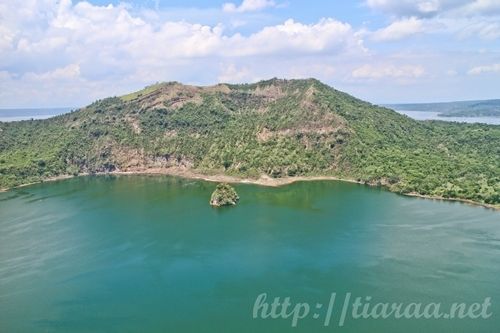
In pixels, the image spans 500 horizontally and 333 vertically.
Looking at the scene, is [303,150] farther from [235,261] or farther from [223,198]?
[235,261]

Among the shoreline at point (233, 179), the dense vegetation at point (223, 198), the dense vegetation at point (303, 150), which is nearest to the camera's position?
the dense vegetation at point (223, 198)

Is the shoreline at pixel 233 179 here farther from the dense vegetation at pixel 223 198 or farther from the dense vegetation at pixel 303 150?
the dense vegetation at pixel 223 198

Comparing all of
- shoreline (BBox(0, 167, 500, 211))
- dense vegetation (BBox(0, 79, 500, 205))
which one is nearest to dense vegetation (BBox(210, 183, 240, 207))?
shoreline (BBox(0, 167, 500, 211))

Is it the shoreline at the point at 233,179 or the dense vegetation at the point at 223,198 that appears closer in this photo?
the dense vegetation at the point at 223,198

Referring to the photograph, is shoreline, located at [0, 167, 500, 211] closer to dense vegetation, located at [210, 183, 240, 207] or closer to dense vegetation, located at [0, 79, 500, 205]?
dense vegetation, located at [0, 79, 500, 205]

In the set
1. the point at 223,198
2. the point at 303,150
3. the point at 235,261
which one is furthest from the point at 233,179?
the point at 235,261

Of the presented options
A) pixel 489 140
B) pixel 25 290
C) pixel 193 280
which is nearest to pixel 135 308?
pixel 193 280

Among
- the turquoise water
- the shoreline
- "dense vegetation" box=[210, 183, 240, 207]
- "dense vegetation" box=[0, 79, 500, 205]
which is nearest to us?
the turquoise water

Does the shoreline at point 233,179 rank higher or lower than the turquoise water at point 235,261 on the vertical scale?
higher

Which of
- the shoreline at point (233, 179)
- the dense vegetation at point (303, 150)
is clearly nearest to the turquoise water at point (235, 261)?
the shoreline at point (233, 179)
